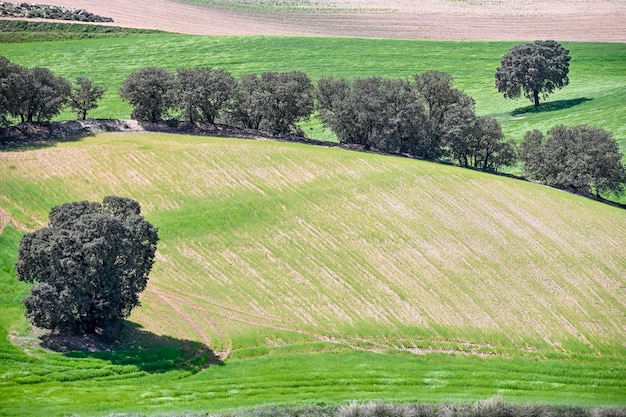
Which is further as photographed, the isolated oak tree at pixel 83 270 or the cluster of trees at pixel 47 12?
the cluster of trees at pixel 47 12

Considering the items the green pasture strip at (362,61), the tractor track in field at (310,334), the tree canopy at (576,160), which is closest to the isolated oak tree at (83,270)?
the tractor track in field at (310,334)

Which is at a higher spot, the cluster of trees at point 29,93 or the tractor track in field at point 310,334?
the cluster of trees at point 29,93

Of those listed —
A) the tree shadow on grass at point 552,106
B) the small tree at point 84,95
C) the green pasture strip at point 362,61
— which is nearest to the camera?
the small tree at point 84,95

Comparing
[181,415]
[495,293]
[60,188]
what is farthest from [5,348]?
[495,293]

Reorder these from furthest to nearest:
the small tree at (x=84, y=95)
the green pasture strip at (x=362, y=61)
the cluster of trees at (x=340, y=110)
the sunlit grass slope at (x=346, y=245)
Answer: the green pasture strip at (x=362, y=61)
the small tree at (x=84, y=95)
the cluster of trees at (x=340, y=110)
the sunlit grass slope at (x=346, y=245)

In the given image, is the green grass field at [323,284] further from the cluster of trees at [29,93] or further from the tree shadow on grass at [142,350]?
the cluster of trees at [29,93]

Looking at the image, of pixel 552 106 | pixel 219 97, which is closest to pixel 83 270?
pixel 219 97

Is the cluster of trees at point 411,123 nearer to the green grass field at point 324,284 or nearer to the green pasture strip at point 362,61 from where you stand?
the green grass field at point 324,284

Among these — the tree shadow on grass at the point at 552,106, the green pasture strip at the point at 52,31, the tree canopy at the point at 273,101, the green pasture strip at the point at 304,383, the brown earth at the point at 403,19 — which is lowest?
the green pasture strip at the point at 304,383
